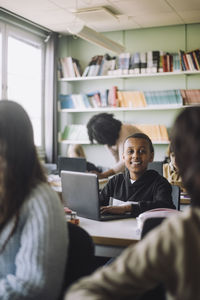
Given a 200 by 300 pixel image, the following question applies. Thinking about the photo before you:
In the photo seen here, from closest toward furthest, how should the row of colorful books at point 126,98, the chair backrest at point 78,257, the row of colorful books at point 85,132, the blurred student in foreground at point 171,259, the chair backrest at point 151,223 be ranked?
1. the blurred student in foreground at point 171,259
2. the chair backrest at point 78,257
3. the chair backrest at point 151,223
4. the row of colorful books at point 126,98
5. the row of colorful books at point 85,132

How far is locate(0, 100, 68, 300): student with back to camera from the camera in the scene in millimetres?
1232

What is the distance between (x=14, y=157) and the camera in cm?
129

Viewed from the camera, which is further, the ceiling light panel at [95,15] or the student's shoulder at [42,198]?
the ceiling light panel at [95,15]

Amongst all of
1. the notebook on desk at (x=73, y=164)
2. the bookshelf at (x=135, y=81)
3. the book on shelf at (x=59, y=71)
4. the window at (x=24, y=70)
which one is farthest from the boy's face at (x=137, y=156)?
the book on shelf at (x=59, y=71)

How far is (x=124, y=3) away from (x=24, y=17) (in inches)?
56.4

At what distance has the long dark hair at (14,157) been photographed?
1284mm

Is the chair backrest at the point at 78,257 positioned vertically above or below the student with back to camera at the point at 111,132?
below

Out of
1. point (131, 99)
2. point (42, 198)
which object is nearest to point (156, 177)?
point (42, 198)

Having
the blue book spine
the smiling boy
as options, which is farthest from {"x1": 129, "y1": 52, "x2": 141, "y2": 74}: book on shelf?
the smiling boy

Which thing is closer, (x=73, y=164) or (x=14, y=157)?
(x=14, y=157)

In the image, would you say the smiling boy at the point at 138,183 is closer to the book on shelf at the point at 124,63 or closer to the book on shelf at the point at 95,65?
the book on shelf at the point at 124,63

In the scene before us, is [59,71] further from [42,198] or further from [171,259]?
[171,259]

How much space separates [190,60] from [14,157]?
4.80 metres

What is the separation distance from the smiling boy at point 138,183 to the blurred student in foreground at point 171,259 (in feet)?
4.94
